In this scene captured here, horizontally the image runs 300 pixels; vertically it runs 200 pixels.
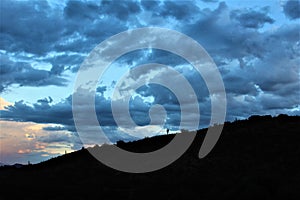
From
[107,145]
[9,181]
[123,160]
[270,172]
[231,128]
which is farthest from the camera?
[107,145]

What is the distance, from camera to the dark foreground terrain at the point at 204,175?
37.1 m

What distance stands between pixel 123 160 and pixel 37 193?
1312 centimetres

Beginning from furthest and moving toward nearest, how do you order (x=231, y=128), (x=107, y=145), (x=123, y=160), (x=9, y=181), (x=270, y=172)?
(x=107, y=145) → (x=231, y=128) → (x=123, y=160) → (x=9, y=181) → (x=270, y=172)

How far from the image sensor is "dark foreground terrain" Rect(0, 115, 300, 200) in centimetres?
3709

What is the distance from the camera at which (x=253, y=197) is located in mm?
34438

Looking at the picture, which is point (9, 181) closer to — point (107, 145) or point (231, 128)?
point (107, 145)

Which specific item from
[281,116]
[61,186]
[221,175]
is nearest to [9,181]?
[61,186]

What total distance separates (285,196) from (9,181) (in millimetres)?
30087

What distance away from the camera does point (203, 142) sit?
54.4 m

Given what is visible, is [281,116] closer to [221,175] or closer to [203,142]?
[203,142]

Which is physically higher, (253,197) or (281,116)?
(281,116)

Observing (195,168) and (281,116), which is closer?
(195,168)

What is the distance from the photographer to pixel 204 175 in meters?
42.3

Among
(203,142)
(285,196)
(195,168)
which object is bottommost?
(285,196)
